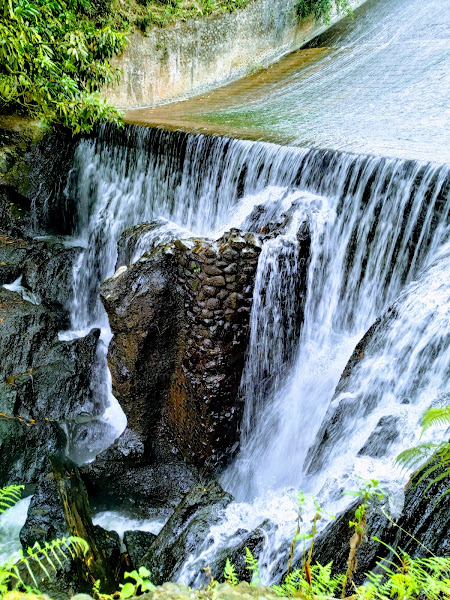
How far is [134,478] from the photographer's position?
5117mm

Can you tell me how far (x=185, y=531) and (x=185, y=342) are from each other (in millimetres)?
1827

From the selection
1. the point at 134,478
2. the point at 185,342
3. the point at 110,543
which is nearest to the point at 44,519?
the point at 110,543

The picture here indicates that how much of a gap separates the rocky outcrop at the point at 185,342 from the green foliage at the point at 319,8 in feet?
38.9

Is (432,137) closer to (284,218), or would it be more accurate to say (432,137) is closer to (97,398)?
(284,218)

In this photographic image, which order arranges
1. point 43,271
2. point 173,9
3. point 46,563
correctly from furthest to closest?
point 173,9 → point 43,271 → point 46,563

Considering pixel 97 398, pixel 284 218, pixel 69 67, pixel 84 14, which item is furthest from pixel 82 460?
pixel 84 14

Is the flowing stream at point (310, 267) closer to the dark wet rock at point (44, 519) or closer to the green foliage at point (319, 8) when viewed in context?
the dark wet rock at point (44, 519)

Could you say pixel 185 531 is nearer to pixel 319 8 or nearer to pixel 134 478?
pixel 134 478

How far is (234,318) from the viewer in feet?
15.7

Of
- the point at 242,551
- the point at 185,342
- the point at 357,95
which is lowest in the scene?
the point at 242,551

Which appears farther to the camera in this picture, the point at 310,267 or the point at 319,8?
the point at 319,8

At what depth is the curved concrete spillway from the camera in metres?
6.77

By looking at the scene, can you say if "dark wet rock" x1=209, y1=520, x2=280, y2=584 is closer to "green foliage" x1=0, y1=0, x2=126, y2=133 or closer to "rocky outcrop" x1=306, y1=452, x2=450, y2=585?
"rocky outcrop" x1=306, y1=452, x2=450, y2=585

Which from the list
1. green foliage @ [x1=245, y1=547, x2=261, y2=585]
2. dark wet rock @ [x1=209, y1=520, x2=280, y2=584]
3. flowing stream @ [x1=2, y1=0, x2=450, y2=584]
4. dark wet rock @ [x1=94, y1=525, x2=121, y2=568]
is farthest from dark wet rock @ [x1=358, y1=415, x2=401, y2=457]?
dark wet rock @ [x1=94, y1=525, x2=121, y2=568]
